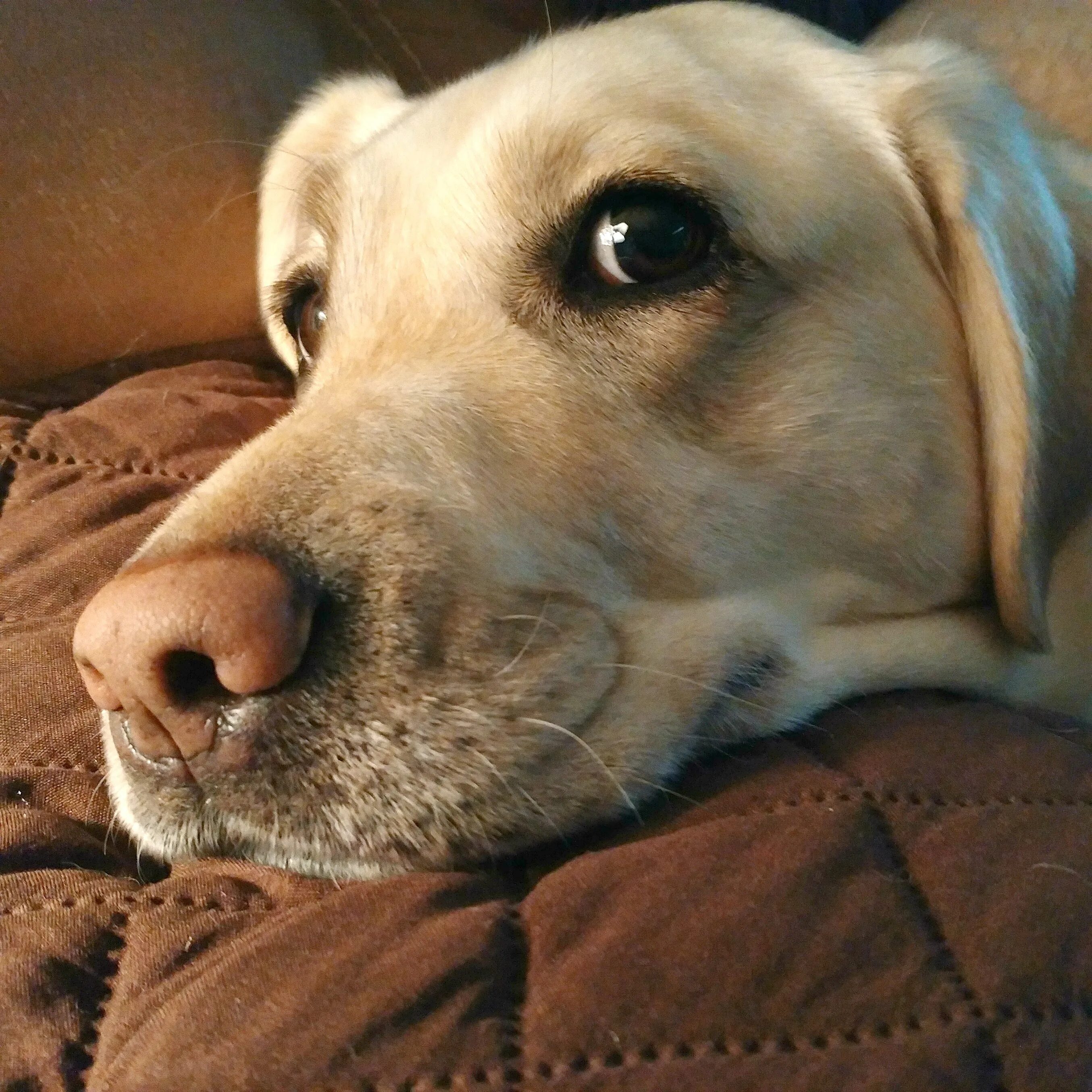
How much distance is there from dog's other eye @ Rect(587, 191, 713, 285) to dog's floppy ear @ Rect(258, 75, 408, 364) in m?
0.93

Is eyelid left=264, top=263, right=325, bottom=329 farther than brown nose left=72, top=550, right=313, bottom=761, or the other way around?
eyelid left=264, top=263, right=325, bottom=329

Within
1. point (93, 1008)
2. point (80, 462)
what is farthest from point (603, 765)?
point (80, 462)

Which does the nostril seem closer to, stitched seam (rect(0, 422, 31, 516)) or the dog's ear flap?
stitched seam (rect(0, 422, 31, 516))

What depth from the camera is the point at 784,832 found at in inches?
35.5

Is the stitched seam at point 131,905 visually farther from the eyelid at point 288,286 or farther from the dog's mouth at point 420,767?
the eyelid at point 288,286

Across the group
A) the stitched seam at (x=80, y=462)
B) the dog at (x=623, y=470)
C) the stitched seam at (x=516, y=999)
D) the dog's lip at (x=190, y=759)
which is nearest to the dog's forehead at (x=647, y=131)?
the dog at (x=623, y=470)

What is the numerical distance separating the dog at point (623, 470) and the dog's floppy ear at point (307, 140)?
53 centimetres

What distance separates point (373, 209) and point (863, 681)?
3.14 ft

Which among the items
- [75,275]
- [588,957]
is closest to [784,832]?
[588,957]

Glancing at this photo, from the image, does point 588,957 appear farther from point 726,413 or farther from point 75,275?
point 75,275

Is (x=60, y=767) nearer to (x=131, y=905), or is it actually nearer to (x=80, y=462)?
(x=131, y=905)

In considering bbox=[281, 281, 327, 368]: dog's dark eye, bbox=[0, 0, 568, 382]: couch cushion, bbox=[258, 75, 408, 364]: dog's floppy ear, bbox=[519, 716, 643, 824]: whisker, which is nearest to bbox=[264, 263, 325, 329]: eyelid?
bbox=[281, 281, 327, 368]: dog's dark eye

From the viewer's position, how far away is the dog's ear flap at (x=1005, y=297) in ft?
4.20

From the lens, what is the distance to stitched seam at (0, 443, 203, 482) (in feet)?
5.41
